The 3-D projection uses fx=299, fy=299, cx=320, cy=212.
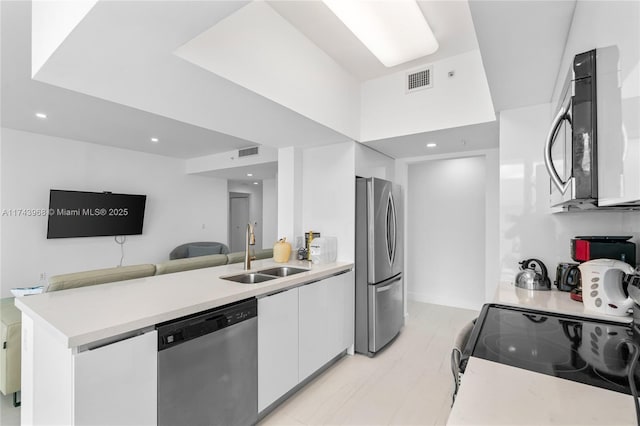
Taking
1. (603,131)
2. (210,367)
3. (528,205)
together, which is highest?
(603,131)

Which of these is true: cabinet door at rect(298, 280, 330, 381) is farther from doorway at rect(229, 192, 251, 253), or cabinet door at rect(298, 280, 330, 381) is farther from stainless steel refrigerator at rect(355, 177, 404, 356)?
doorway at rect(229, 192, 251, 253)

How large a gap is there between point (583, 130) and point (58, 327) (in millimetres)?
1944

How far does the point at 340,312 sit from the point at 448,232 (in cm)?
265

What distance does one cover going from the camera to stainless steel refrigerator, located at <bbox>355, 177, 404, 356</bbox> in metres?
2.99

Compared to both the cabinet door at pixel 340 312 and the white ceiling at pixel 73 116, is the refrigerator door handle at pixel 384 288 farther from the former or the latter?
the white ceiling at pixel 73 116

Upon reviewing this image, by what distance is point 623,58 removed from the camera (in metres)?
0.64

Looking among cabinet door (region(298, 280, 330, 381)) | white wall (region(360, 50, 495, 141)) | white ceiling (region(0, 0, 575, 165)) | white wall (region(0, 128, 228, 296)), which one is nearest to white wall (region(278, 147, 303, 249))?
white ceiling (region(0, 0, 575, 165))

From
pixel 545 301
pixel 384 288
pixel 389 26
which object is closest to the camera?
pixel 545 301

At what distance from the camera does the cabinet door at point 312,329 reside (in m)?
2.33

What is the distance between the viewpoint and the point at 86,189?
16.0ft

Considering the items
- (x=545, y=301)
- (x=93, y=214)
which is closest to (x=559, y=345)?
(x=545, y=301)

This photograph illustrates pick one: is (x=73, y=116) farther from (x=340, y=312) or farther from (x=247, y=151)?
(x=340, y=312)

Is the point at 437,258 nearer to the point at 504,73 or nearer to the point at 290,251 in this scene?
the point at 290,251

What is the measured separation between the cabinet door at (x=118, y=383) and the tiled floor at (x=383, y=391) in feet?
3.15
